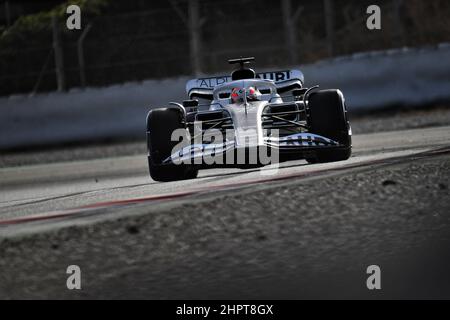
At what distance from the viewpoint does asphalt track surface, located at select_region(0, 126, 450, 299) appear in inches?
150

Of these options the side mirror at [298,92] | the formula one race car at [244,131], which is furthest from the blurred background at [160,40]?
the formula one race car at [244,131]

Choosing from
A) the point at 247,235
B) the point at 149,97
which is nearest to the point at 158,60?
the point at 149,97

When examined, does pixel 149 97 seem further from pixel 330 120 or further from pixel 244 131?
pixel 244 131

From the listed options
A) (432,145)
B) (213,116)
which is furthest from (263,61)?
(213,116)

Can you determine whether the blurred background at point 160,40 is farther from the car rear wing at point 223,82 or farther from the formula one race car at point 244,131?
the formula one race car at point 244,131

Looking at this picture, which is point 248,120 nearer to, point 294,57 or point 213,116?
point 213,116

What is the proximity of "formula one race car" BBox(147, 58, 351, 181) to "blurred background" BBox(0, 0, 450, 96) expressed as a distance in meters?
6.78

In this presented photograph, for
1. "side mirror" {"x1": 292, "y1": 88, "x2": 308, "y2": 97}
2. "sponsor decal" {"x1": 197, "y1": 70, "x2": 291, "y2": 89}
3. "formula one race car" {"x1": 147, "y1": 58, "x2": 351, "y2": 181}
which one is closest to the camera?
"formula one race car" {"x1": 147, "y1": 58, "x2": 351, "y2": 181}

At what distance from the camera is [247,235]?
Answer: 4730 mm

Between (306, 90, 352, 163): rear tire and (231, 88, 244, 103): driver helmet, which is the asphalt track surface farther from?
(231, 88, 244, 103): driver helmet

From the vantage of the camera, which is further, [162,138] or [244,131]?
[162,138]

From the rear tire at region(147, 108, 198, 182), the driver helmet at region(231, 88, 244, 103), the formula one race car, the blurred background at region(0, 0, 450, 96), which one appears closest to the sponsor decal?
the formula one race car

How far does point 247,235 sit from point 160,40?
1012 centimetres

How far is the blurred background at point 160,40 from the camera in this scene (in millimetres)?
14297
